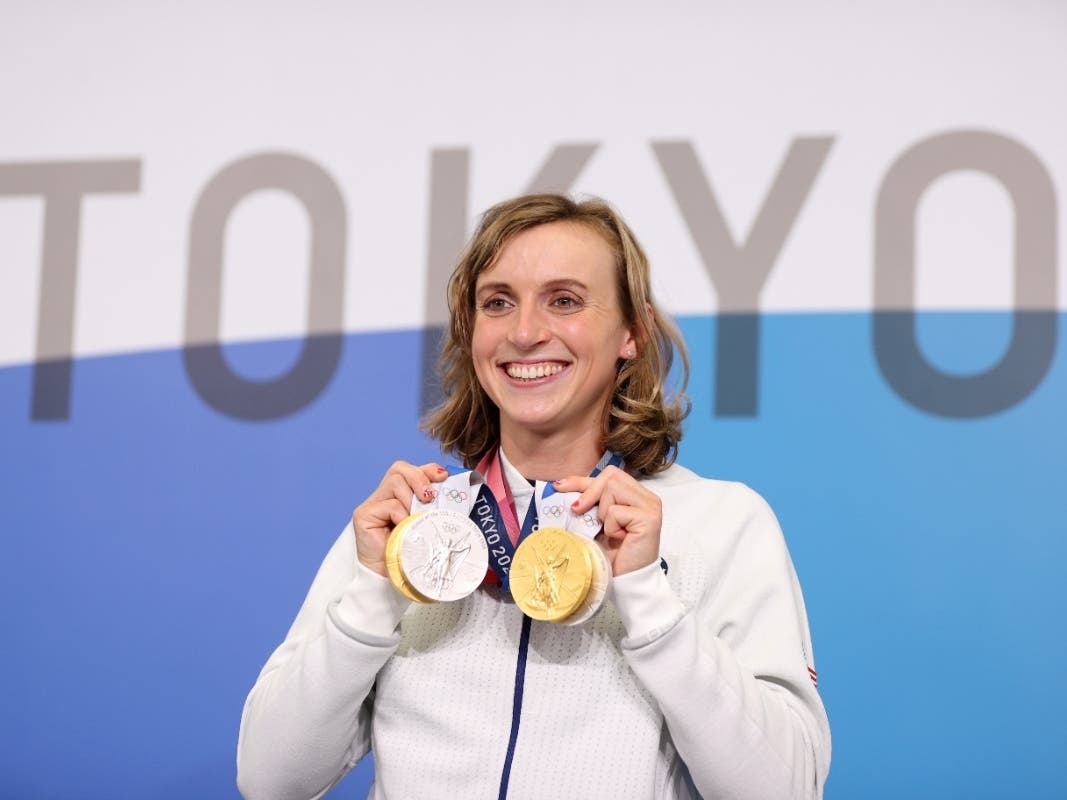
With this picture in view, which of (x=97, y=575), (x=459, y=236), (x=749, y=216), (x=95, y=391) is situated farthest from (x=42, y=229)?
(x=749, y=216)

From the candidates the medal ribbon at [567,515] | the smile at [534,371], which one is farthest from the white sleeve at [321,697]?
the smile at [534,371]

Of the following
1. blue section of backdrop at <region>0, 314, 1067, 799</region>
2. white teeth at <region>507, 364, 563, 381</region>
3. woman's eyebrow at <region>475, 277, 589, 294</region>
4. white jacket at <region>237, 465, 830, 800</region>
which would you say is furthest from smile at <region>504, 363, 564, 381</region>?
blue section of backdrop at <region>0, 314, 1067, 799</region>

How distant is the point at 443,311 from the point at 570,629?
→ 1156 mm

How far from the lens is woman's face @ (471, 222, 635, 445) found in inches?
64.8

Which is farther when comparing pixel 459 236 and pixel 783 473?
pixel 459 236

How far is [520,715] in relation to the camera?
1.51 metres

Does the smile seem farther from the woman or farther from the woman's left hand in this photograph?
the woman's left hand

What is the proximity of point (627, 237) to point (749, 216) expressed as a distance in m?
0.76

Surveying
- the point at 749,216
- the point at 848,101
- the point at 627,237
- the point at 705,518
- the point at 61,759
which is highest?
the point at 848,101

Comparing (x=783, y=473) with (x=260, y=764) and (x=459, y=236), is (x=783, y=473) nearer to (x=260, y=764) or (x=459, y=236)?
(x=459, y=236)

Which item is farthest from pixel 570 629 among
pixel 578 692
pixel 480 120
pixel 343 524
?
pixel 480 120

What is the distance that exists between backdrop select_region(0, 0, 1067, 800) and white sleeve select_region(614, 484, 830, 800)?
2.73 feet

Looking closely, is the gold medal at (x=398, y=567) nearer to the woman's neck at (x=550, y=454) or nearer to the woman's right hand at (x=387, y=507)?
the woman's right hand at (x=387, y=507)

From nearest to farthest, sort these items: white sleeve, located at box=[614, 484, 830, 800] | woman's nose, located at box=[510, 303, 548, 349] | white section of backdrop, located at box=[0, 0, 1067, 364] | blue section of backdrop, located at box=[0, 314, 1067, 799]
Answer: white sleeve, located at box=[614, 484, 830, 800]
woman's nose, located at box=[510, 303, 548, 349]
blue section of backdrop, located at box=[0, 314, 1067, 799]
white section of backdrop, located at box=[0, 0, 1067, 364]
